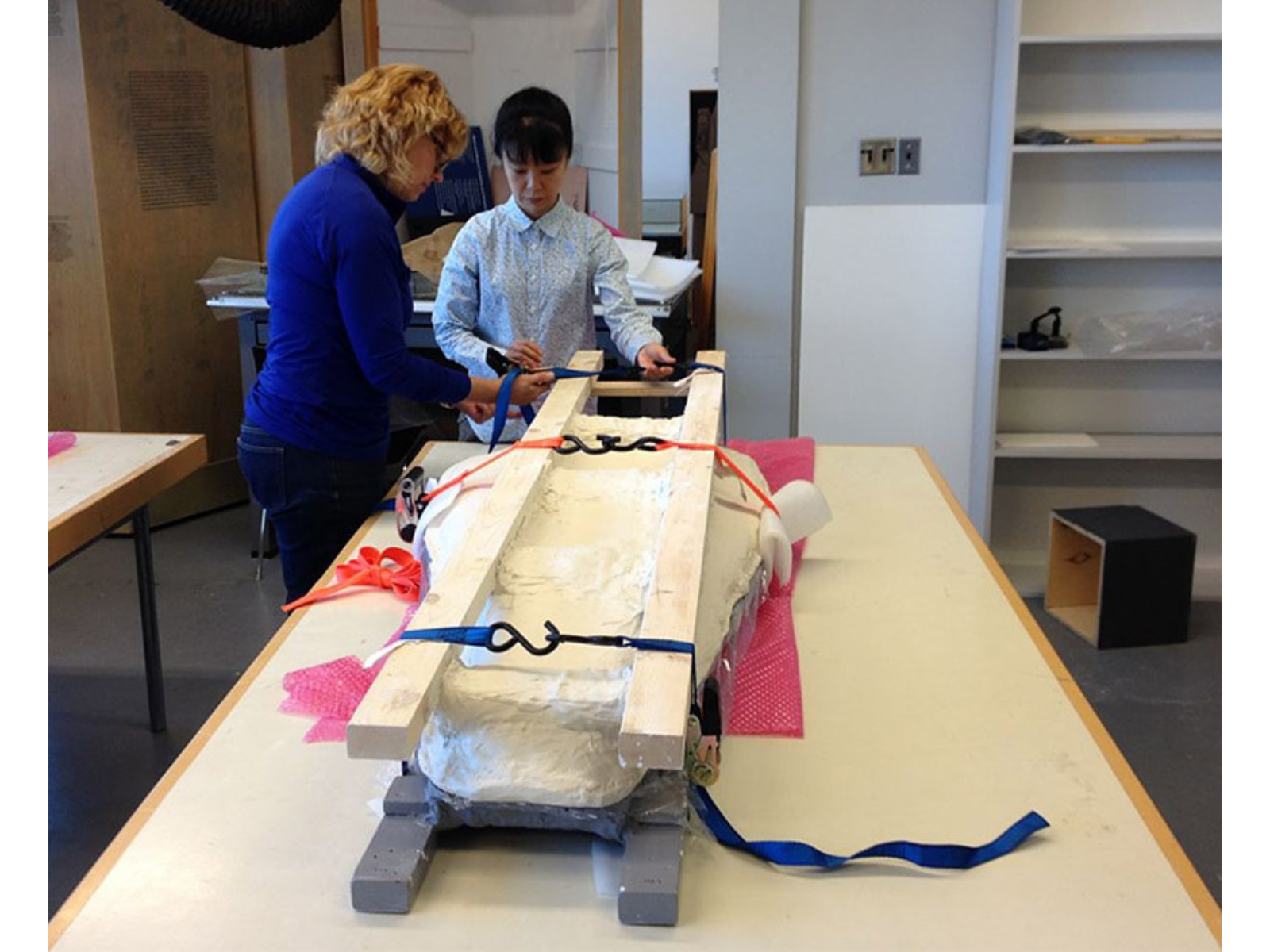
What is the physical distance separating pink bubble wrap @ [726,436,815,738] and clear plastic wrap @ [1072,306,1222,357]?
207 cm

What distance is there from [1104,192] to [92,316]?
10.7 ft

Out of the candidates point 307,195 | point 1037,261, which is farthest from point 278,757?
point 1037,261

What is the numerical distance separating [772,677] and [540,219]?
1.32 metres

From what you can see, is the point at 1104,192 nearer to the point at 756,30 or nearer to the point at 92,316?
the point at 756,30

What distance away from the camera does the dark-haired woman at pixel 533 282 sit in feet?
8.82

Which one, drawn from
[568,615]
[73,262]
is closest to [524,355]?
[568,615]

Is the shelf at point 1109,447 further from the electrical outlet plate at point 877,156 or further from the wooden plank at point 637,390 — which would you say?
the wooden plank at point 637,390

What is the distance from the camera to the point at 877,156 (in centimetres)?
393

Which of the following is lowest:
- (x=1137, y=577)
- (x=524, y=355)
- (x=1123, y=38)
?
(x=1137, y=577)

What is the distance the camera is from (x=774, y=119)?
3889mm

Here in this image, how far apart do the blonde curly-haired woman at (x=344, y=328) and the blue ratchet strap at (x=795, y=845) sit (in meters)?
0.94

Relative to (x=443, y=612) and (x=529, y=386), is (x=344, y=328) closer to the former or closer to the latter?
(x=529, y=386)

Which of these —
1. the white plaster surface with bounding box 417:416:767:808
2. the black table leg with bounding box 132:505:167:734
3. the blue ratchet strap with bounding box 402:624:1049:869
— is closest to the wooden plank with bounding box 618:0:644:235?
the black table leg with bounding box 132:505:167:734

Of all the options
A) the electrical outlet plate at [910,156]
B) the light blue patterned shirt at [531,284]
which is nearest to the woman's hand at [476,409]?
the light blue patterned shirt at [531,284]
